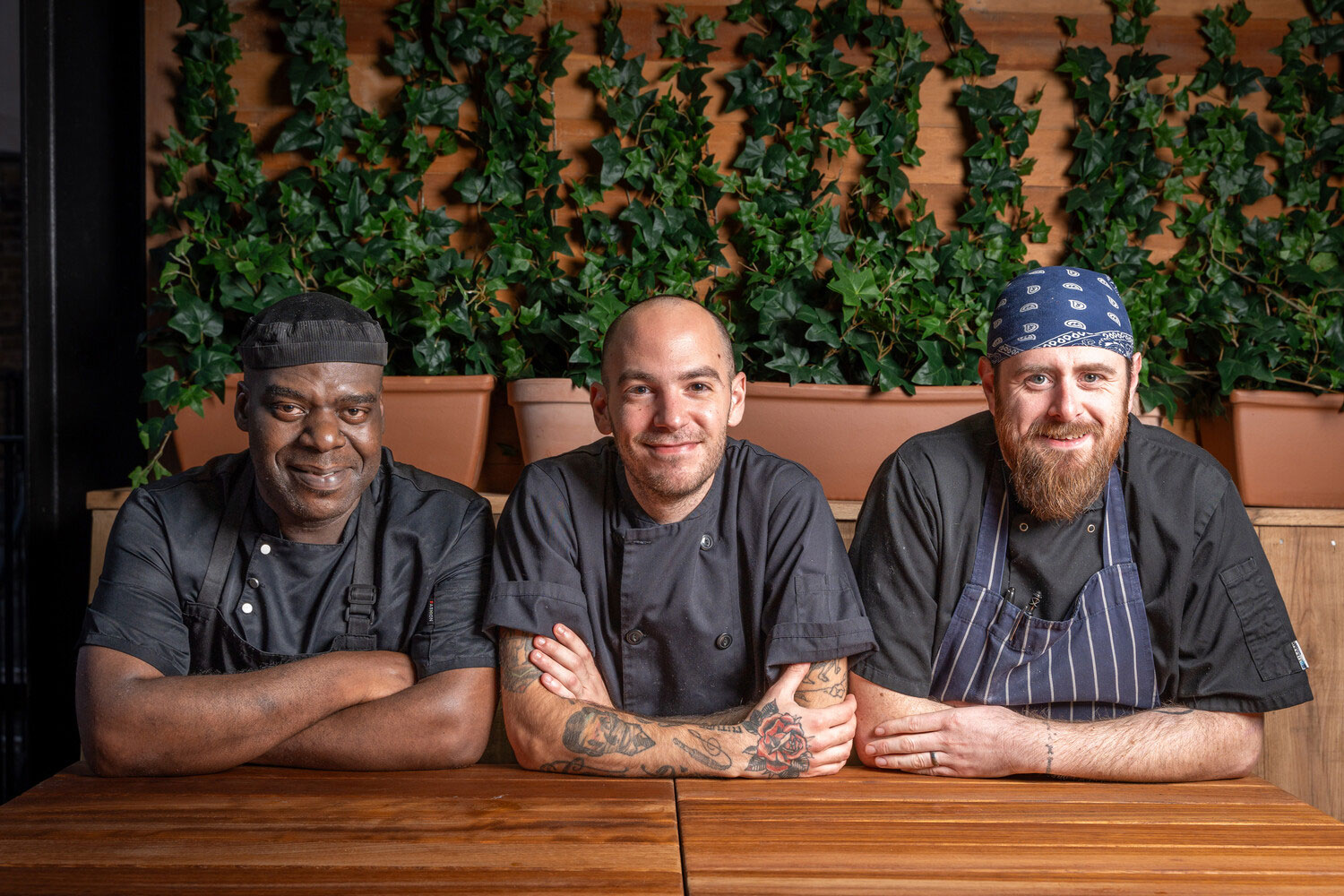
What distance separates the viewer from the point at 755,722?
1.78 meters

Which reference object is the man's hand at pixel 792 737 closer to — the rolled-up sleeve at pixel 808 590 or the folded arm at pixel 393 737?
the rolled-up sleeve at pixel 808 590

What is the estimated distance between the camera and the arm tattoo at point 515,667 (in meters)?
1.85

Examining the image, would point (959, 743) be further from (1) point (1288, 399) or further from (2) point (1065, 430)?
(1) point (1288, 399)

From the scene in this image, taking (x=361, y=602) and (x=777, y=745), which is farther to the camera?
(x=361, y=602)

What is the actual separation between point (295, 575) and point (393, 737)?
478mm

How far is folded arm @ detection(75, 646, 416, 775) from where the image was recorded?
1.73 m

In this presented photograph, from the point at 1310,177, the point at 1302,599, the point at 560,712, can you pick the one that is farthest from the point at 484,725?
the point at 1310,177

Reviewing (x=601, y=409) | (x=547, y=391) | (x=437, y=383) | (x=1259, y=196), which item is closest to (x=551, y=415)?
(x=547, y=391)

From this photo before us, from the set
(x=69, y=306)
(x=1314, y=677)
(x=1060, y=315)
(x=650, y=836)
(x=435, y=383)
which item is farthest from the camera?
(x=69, y=306)

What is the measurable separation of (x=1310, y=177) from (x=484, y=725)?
298 centimetres

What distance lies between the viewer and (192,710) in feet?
5.72

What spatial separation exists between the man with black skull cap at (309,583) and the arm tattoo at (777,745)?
0.52 meters

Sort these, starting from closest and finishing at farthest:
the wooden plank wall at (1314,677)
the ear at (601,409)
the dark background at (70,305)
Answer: the ear at (601,409)
the wooden plank wall at (1314,677)
the dark background at (70,305)

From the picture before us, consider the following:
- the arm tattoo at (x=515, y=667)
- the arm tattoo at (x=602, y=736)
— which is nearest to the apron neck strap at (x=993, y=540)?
the arm tattoo at (x=602, y=736)
